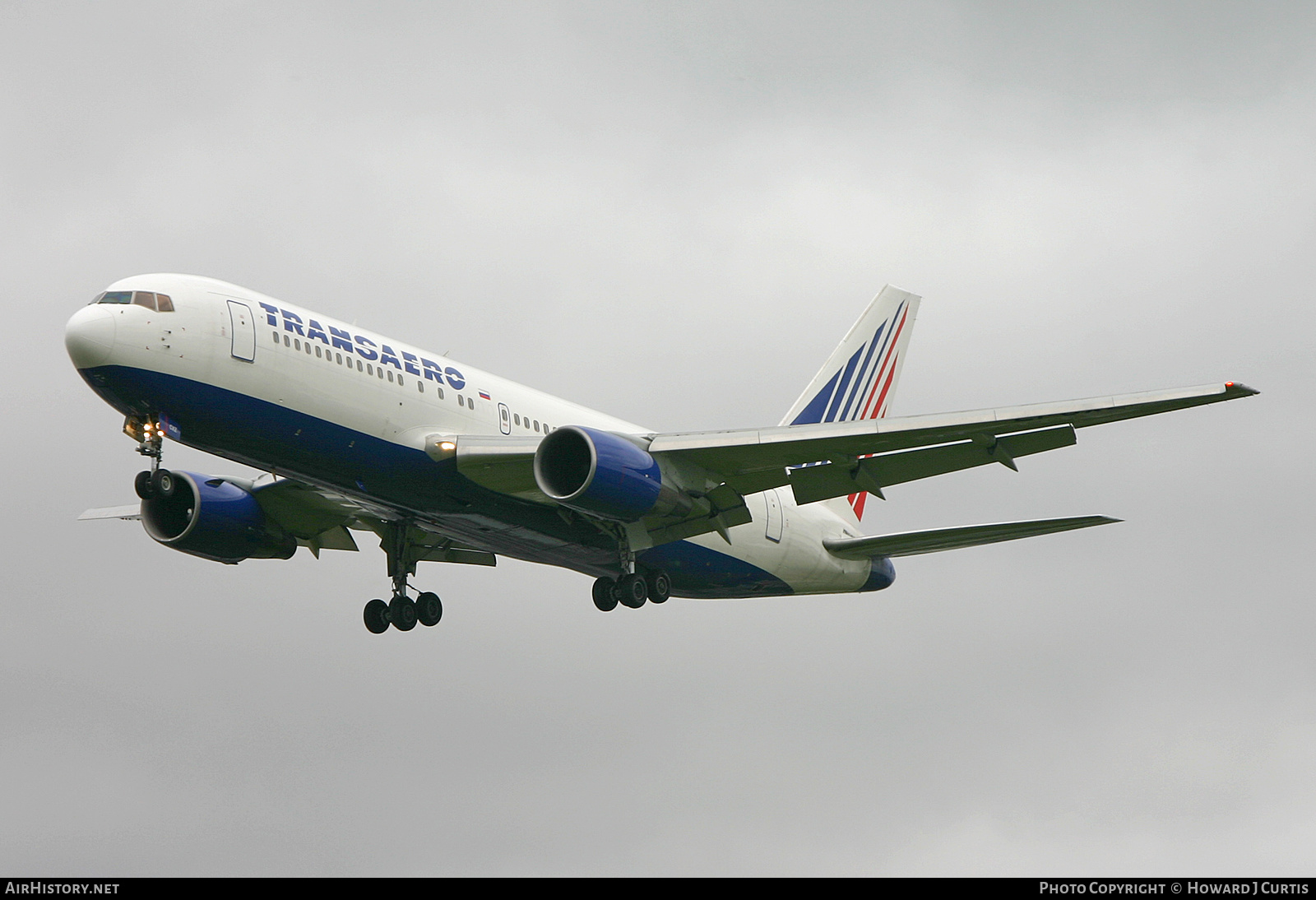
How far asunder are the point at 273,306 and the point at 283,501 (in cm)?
771

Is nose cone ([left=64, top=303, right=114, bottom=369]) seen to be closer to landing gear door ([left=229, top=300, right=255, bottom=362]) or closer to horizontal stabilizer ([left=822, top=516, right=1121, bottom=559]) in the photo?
landing gear door ([left=229, top=300, right=255, bottom=362])

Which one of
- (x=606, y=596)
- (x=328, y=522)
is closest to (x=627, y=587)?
(x=606, y=596)

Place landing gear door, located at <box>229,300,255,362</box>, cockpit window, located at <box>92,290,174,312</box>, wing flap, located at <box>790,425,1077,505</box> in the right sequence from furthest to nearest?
wing flap, located at <box>790,425,1077,505</box> → landing gear door, located at <box>229,300,255,362</box> → cockpit window, located at <box>92,290,174,312</box>

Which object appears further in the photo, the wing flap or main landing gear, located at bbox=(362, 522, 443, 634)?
main landing gear, located at bbox=(362, 522, 443, 634)

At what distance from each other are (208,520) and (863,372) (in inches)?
697

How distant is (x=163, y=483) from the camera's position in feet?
89.1

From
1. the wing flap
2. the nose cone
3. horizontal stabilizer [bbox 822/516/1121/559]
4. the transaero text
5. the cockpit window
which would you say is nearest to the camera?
the nose cone

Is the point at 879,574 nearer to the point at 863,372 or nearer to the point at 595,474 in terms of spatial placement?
the point at 863,372

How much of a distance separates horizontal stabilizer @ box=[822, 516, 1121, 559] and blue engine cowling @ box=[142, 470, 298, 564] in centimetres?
1338

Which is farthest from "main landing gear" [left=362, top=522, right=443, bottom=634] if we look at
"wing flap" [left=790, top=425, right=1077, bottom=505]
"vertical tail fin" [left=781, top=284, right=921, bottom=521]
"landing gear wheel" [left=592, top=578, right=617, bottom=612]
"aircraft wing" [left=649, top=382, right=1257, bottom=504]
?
"vertical tail fin" [left=781, top=284, right=921, bottom=521]

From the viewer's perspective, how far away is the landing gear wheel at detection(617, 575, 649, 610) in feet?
104

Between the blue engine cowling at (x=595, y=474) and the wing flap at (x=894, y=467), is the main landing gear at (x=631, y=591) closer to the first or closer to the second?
the blue engine cowling at (x=595, y=474)

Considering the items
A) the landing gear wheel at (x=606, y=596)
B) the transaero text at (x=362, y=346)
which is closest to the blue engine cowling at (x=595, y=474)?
the transaero text at (x=362, y=346)

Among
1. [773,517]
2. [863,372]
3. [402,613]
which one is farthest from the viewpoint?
[863,372]
